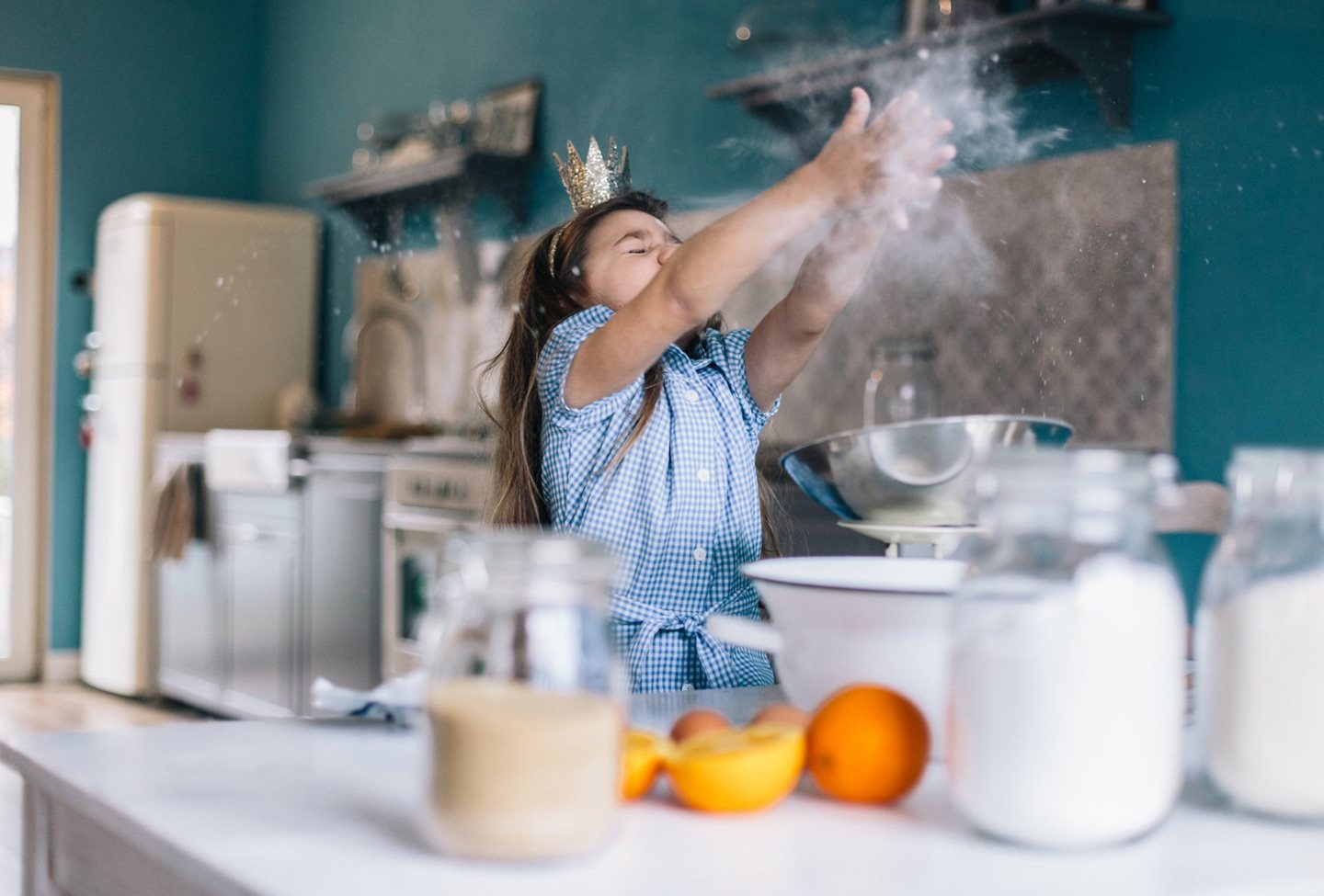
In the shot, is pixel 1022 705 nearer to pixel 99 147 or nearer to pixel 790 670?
pixel 790 670

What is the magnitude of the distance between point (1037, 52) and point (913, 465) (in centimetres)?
144

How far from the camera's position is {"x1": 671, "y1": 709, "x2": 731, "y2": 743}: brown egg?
830mm

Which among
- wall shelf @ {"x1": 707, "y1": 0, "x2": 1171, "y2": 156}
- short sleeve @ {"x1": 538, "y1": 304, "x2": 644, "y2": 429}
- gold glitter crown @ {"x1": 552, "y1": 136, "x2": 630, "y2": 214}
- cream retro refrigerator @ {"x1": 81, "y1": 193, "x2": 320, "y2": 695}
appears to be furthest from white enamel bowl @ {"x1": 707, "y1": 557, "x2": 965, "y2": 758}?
cream retro refrigerator @ {"x1": 81, "y1": 193, "x2": 320, "y2": 695}

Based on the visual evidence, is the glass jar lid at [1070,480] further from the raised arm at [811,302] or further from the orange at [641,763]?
the raised arm at [811,302]

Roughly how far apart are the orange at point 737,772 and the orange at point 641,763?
0.01 metres

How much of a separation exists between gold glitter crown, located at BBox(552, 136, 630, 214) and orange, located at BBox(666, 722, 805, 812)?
98 centimetres

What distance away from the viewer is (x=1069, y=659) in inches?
26.5

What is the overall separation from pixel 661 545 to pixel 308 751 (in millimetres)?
571

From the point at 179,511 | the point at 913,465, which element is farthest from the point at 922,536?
the point at 179,511

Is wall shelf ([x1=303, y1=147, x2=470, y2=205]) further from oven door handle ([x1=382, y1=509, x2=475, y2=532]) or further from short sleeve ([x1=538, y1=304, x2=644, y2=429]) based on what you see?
short sleeve ([x1=538, y1=304, x2=644, y2=429])

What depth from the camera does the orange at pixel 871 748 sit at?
2.52ft

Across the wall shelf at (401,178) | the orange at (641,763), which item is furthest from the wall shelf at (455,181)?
the orange at (641,763)

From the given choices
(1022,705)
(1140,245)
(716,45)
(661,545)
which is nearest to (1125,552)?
(1022,705)

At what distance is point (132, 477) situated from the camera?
5.14m
